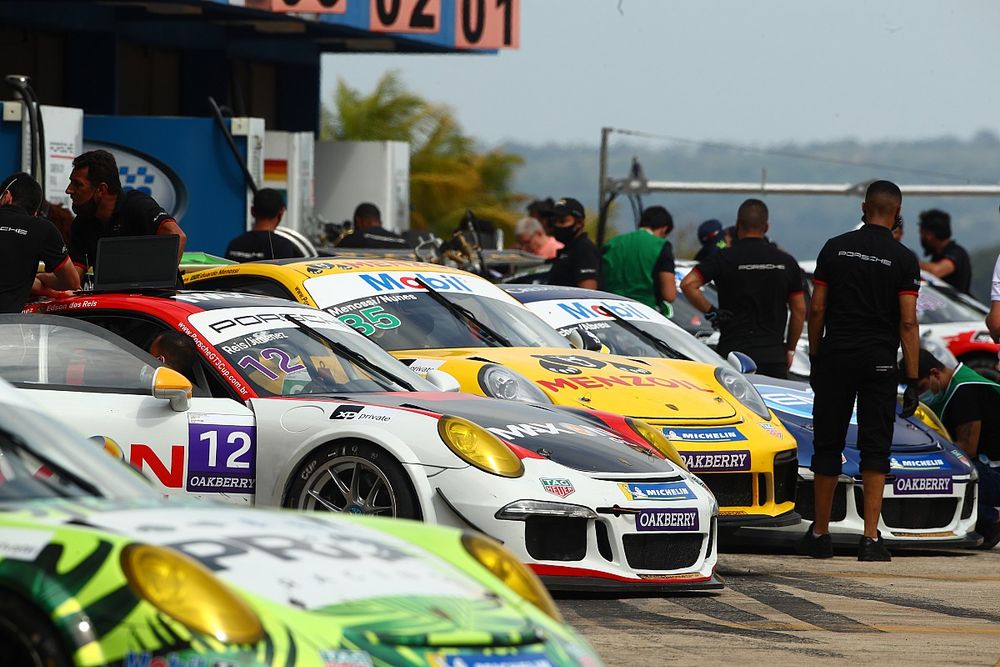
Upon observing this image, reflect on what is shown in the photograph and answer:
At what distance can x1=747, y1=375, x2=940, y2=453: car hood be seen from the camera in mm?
9516

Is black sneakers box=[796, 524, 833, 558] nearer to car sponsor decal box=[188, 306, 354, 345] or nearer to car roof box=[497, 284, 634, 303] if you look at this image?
car roof box=[497, 284, 634, 303]

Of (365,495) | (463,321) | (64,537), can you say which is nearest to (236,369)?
(365,495)

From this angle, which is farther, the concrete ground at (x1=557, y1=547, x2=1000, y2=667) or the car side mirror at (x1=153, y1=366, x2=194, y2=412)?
the car side mirror at (x1=153, y1=366, x2=194, y2=412)

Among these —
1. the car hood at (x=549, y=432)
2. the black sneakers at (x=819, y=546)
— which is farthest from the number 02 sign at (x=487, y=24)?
the car hood at (x=549, y=432)

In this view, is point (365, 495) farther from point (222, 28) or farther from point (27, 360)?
point (222, 28)

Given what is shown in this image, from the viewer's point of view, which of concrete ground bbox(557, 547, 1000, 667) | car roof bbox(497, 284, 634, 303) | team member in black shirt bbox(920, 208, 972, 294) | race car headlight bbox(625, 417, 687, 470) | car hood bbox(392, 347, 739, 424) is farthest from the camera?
team member in black shirt bbox(920, 208, 972, 294)

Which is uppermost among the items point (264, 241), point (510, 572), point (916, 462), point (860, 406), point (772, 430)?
point (264, 241)

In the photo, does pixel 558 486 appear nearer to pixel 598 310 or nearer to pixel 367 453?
pixel 367 453

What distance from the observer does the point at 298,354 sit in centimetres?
753

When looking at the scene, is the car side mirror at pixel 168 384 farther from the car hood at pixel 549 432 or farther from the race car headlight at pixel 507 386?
the race car headlight at pixel 507 386

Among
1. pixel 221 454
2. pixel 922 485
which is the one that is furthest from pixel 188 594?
pixel 922 485

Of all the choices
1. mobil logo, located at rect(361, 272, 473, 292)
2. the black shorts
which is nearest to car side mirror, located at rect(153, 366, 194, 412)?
Result: mobil logo, located at rect(361, 272, 473, 292)

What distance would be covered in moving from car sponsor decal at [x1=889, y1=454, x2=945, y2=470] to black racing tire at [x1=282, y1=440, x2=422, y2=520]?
11.8 ft

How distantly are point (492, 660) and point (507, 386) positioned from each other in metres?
4.32
